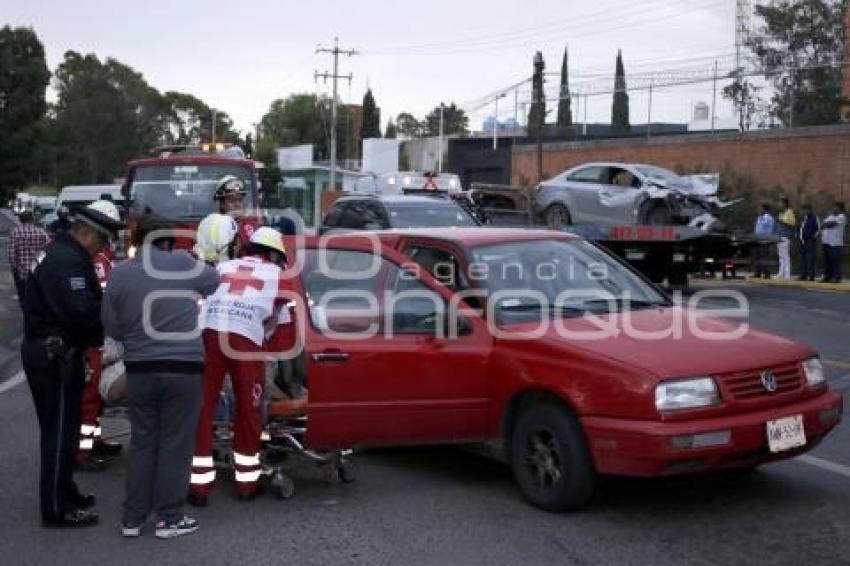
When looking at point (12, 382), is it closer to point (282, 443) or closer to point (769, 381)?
point (282, 443)

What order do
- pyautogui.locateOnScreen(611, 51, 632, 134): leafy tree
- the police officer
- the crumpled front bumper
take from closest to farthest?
the crumpled front bumper < the police officer < pyautogui.locateOnScreen(611, 51, 632, 134): leafy tree

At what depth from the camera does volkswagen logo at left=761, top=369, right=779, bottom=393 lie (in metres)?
5.94

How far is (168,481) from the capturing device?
5.69 metres

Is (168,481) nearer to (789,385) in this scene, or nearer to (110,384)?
Result: (110,384)

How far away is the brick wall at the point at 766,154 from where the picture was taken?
1101 inches

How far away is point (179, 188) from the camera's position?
15.1 m

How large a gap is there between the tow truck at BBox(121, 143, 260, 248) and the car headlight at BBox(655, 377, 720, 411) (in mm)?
9905

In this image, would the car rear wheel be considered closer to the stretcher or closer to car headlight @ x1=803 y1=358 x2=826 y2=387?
the stretcher

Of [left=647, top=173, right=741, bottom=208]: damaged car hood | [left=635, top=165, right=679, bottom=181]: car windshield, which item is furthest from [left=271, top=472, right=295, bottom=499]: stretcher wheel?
[left=635, top=165, right=679, bottom=181]: car windshield

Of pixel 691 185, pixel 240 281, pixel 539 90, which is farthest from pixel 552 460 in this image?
pixel 539 90

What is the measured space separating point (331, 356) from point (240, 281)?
69 cm

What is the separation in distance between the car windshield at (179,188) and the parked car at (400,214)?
1644 millimetres

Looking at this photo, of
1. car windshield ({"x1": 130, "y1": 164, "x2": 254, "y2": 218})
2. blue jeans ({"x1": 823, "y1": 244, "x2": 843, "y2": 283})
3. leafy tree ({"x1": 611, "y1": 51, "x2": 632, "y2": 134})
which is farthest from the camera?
leafy tree ({"x1": 611, "y1": 51, "x2": 632, "y2": 134})

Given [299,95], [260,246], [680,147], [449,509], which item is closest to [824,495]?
[449,509]
